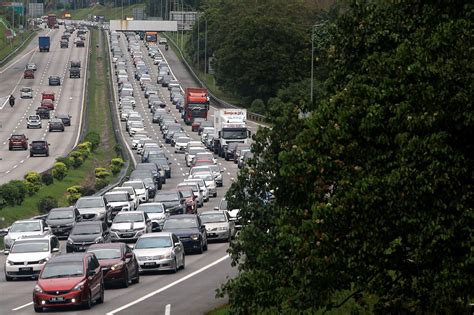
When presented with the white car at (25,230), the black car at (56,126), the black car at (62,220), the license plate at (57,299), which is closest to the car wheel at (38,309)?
the license plate at (57,299)

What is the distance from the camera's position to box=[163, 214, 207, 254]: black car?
153 ft

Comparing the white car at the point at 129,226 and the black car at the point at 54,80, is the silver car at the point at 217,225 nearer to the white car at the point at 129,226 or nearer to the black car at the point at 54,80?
the white car at the point at 129,226

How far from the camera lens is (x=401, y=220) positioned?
1838 cm

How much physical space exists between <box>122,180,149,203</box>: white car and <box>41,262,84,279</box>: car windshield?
30887 mm

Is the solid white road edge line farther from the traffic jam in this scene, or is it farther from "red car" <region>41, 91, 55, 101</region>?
"red car" <region>41, 91, 55, 101</region>

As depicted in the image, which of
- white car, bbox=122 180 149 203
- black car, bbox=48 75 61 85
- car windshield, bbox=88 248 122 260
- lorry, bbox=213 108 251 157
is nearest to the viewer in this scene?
car windshield, bbox=88 248 122 260

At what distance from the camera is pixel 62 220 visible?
2085 inches

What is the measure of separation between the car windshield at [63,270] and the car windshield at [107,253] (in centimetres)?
388

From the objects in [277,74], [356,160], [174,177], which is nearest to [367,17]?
[356,160]

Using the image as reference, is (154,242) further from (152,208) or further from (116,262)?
(152,208)

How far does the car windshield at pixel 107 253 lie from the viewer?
3744 centimetres

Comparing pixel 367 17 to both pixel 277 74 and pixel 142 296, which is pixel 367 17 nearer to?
pixel 142 296

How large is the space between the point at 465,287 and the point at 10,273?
2452 cm

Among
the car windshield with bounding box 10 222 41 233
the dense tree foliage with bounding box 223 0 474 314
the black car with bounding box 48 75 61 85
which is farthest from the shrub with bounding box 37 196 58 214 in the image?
the black car with bounding box 48 75 61 85
